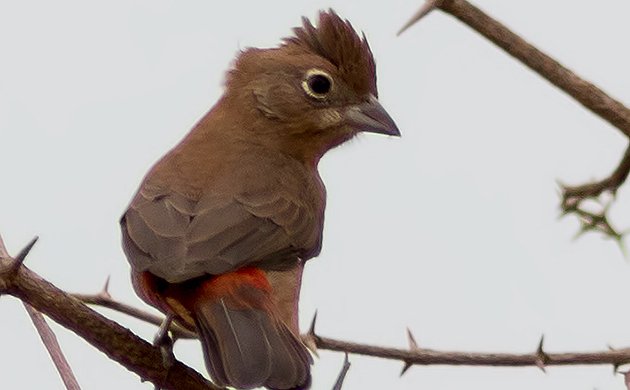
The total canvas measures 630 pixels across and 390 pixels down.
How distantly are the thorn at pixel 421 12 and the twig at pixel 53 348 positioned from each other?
4.18ft

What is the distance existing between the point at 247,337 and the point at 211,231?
47 centimetres

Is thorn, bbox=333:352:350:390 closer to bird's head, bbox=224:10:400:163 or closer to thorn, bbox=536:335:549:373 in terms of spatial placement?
thorn, bbox=536:335:549:373

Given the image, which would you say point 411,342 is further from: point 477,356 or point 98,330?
point 98,330

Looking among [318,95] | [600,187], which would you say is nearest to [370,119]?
[318,95]

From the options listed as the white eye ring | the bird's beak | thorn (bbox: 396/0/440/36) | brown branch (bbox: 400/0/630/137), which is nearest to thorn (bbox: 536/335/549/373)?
brown branch (bbox: 400/0/630/137)

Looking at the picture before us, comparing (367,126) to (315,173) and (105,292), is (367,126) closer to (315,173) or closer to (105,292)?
(315,173)

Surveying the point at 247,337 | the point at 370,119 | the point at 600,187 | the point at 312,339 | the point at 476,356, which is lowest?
the point at 247,337

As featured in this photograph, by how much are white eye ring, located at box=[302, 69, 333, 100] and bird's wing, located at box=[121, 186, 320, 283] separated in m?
0.81

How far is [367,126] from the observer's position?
494cm

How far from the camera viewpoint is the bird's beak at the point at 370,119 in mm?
4922

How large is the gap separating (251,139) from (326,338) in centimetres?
186

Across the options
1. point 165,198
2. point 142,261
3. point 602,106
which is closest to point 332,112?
point 165,198

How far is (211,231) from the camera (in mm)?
3756

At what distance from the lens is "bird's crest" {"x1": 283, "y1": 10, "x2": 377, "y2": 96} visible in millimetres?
4875
